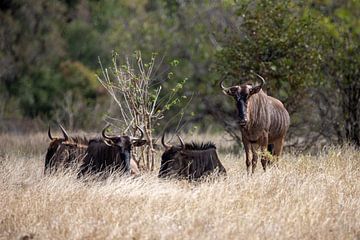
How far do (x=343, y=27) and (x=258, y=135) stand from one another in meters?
5.08

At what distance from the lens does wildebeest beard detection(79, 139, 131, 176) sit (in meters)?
13.1

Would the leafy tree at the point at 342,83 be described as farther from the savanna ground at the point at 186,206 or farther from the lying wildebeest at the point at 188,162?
→ the lying wildebeest at the point at 188,162

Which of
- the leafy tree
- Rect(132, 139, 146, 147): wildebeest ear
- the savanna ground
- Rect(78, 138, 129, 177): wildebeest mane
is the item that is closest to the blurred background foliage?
the leafy tree

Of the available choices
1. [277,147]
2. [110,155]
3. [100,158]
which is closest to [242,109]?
[277,147]

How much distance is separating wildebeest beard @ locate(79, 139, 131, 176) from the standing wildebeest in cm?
225

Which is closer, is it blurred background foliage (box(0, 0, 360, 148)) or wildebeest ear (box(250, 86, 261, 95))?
wildebeest ear (box(250, 86, 261, 95))

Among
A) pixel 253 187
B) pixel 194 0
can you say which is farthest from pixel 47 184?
pixel 194 0

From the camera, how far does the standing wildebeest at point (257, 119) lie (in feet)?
47.0

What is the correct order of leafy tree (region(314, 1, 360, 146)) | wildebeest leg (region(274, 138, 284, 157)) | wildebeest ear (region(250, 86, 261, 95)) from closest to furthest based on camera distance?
wildebeest ear (region(250, 86, 261, 95)), wildebeest leg (region(274, 138, 284, 157)), leafy tree (region(314, 1, 360, 146))

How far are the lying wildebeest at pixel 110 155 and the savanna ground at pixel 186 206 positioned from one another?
0.41 metres

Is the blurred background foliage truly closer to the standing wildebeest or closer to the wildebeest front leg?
the standing wildebeest

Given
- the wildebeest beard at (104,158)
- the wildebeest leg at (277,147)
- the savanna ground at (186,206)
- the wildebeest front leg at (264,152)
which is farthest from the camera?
the wildebeest leg at (277,147)

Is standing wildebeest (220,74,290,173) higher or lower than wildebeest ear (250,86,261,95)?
lower

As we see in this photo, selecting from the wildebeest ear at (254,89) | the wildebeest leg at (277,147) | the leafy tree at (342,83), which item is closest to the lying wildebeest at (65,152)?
the wildebeest ear at (254,89)
